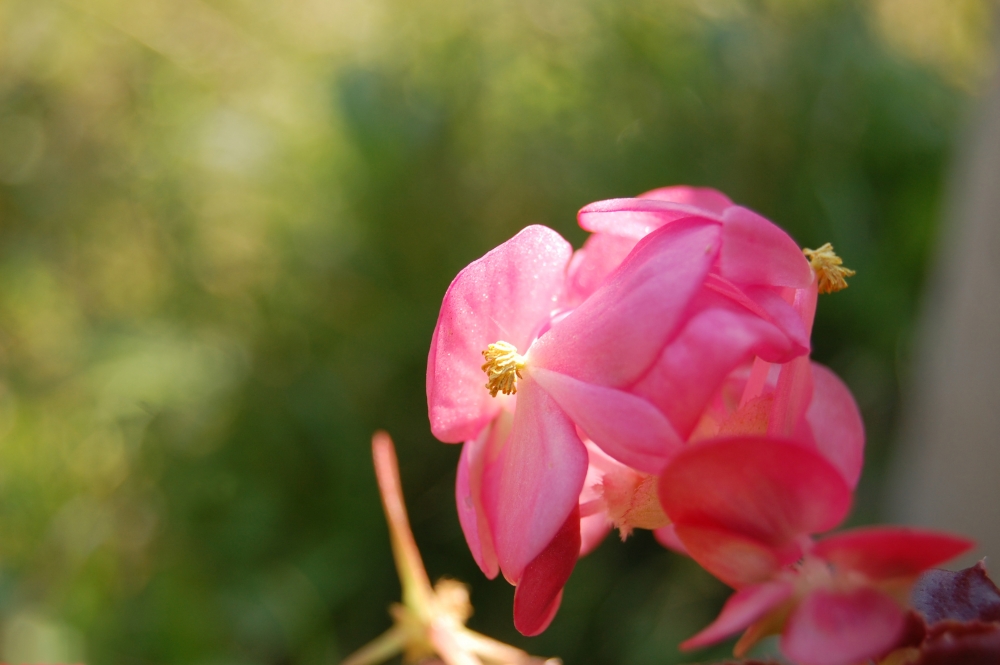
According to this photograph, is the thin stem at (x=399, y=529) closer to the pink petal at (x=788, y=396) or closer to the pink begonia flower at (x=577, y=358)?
the pink begonia flower at (x=577, y=358)

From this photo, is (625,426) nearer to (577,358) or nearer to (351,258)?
(577,358)

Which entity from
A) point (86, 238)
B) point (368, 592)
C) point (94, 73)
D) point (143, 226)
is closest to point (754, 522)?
point (368, 592)

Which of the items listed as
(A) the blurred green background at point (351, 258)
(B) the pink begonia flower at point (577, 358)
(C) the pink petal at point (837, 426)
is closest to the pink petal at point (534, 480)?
(B) the pink begonia flower at point (577, 358)

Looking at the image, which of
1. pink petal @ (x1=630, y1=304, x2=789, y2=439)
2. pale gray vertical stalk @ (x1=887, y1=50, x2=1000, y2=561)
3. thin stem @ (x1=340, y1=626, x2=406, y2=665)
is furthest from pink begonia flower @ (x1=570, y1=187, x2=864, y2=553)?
pale gray vertical stalk @ (x1=887, y1=50, x2=1000, y2=561)

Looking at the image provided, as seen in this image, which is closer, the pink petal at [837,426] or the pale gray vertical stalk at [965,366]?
the pink petal at [837,426]

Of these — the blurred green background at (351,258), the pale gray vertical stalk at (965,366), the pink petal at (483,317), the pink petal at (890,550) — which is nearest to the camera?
the pink petal at (890,550)

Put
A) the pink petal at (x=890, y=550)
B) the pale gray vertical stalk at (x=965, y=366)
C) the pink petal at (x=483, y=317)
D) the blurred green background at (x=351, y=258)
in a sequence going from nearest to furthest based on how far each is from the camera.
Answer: the pink petal at (x=890, y=550)
the pink petal at (x=483, y=317)
the pale gray vertical stalk at (x=965, y=366)
the blurred green background at (x=351, y=258)

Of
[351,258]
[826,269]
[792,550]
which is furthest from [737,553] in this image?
[351,258]

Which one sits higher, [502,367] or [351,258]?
[351,258]
